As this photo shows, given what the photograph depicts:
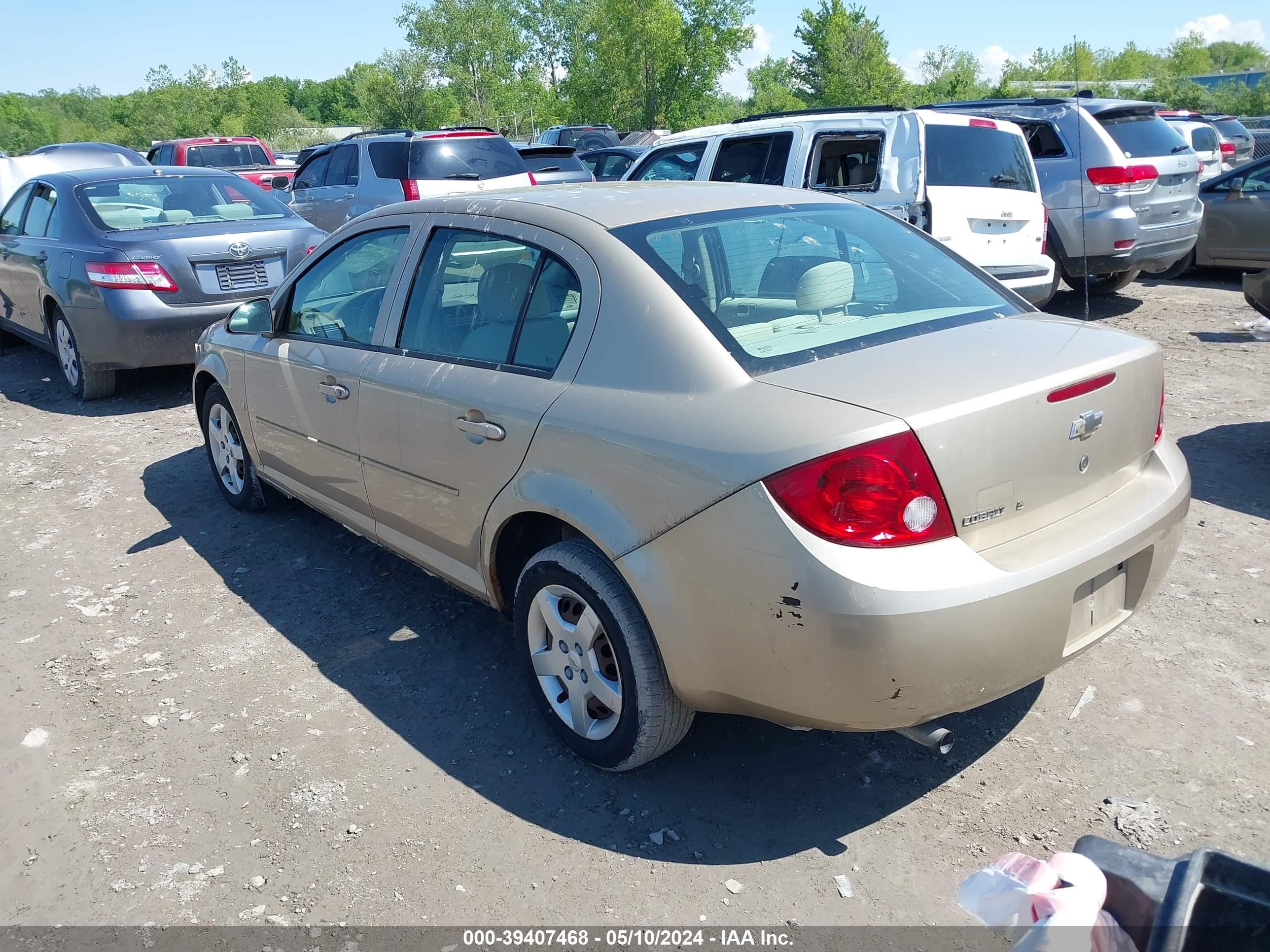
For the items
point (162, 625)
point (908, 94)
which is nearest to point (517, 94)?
point (908, 94)

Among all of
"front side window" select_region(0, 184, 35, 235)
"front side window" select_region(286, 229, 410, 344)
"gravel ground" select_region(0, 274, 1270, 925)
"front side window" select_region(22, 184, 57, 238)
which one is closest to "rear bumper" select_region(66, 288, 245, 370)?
"front side window" select_region(22, 184, 57, 238)

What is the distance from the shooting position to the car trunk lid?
2.52m

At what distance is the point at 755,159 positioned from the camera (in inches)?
316

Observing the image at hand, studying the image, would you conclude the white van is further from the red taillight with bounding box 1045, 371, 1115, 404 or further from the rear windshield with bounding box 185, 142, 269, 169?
the rear windshield with bounding box 185, 142, 269, 169

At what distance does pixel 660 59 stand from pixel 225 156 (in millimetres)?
24031

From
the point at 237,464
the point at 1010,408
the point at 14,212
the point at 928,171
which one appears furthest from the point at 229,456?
the point at 14,212

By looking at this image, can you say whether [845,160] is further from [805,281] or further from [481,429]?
[481,429]

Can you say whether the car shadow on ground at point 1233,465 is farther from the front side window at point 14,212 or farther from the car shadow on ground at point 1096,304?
the front side window at point 14,212

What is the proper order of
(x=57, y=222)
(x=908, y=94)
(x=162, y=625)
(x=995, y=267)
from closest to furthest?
(x=162, y=625) → (x=995, y=267) → (x=57, y=222) → (x=908, y=94)

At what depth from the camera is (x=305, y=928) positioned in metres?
2.65

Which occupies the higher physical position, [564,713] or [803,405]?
[803,405]

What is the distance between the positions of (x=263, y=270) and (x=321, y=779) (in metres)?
5.80

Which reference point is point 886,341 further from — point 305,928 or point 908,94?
point 908,94

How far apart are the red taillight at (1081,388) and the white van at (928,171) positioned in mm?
4687
